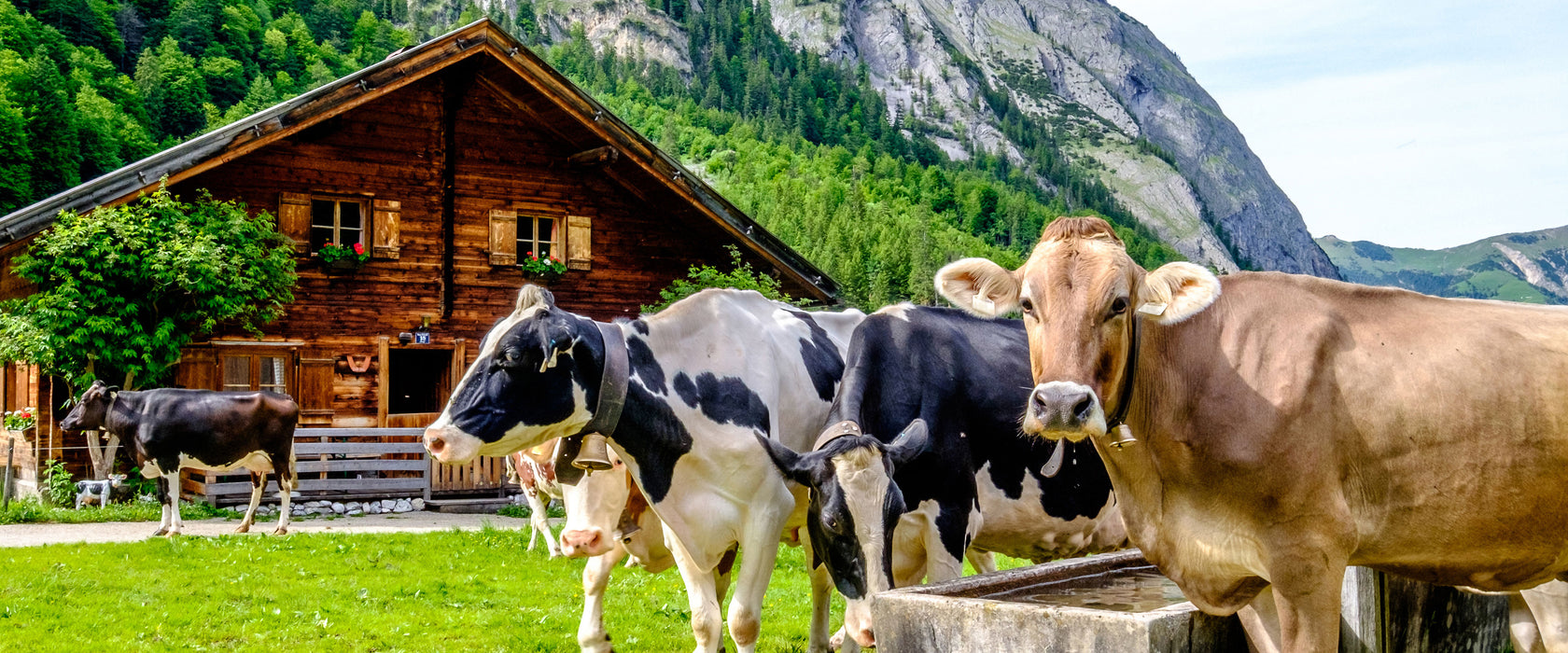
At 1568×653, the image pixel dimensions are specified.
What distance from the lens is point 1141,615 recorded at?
3.52 meters

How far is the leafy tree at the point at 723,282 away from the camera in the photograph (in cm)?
1997

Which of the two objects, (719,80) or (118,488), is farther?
(719,80)

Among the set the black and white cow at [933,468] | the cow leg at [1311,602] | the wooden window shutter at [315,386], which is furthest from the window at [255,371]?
the cow leg at [1311,602]

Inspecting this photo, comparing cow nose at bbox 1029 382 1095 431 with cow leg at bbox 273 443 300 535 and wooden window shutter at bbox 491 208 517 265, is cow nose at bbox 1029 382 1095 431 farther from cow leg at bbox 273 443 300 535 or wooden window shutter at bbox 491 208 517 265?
wooden window shutter at bbox 491 208 517 265

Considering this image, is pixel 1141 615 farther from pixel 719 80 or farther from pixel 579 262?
pixel 719 80

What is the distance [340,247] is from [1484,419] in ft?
61.1

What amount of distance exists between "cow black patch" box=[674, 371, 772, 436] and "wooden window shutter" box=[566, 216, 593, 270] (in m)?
16.0

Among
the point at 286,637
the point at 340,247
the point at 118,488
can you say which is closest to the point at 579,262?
the point at 340,247

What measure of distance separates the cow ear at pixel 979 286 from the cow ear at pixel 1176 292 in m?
0.41

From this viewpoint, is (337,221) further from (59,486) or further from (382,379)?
(59,486)

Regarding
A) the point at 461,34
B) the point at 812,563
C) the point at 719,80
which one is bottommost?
the point at 812,563

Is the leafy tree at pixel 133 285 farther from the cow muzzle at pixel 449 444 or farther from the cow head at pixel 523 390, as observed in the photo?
the cow muzzle at pixel 449 444

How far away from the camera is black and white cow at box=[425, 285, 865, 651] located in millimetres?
5422

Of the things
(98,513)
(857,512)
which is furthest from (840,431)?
(98,513)
